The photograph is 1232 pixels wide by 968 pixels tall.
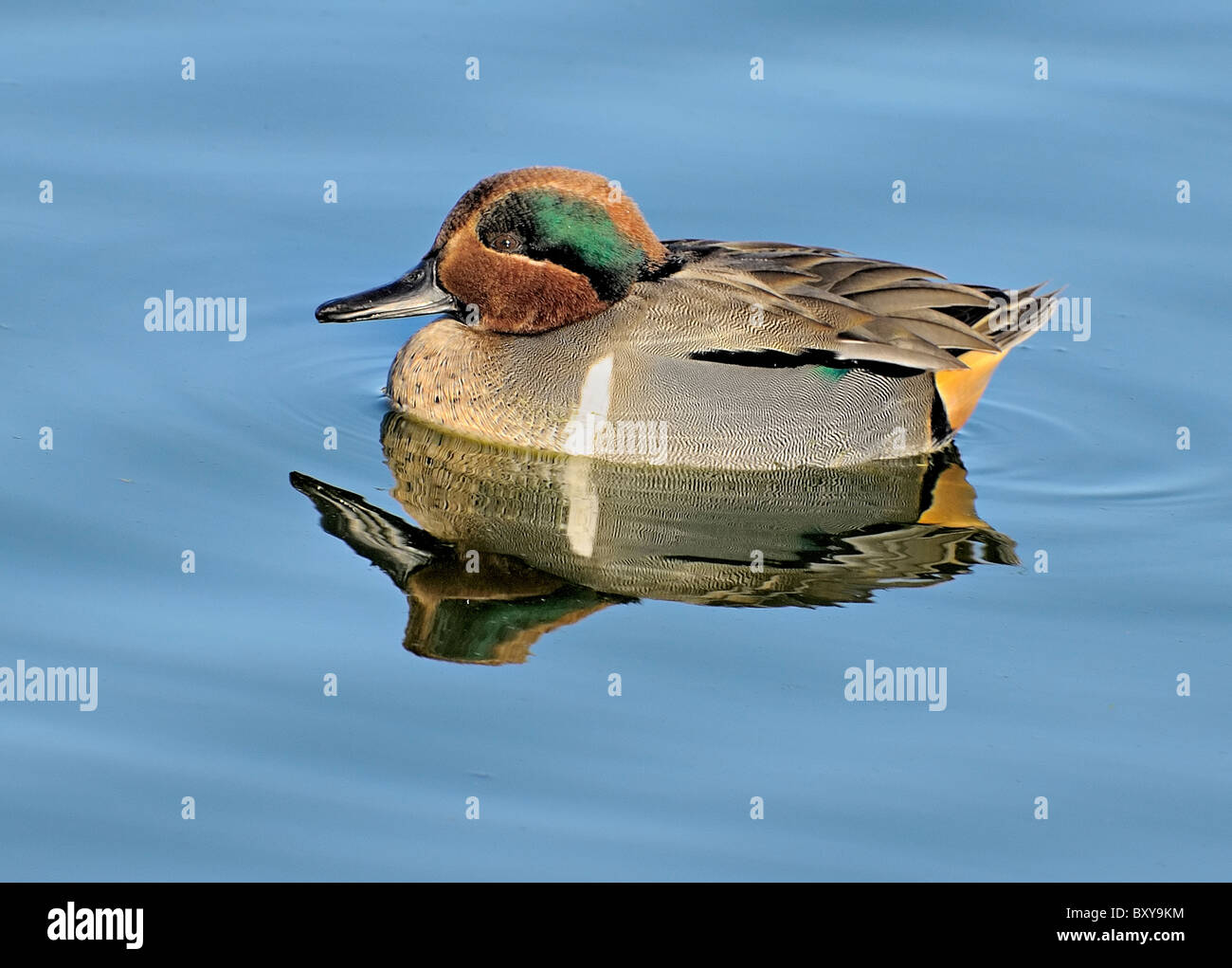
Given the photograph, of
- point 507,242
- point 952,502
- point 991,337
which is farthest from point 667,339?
point 991,337

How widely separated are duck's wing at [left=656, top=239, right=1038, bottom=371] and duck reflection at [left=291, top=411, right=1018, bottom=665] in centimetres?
61

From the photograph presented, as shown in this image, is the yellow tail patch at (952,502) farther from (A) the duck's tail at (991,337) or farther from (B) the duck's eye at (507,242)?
(B) the duck's eye at (507,242)

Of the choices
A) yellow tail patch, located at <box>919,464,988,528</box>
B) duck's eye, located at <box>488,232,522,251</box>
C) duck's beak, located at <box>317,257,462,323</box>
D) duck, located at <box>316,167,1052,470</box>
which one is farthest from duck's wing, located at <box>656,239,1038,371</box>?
duck's beak, located at <box>317,257,462,323</box>

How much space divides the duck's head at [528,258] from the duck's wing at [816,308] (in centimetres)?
31

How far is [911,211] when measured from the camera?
11500 millimetres

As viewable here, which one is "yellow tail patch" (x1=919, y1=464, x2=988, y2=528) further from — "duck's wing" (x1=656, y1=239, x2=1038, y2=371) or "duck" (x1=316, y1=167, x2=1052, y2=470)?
"duck's wing" (x1=656, y1=239, x2=1038, y2=371)

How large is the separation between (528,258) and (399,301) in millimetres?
710

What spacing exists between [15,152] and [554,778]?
6537 millimetres

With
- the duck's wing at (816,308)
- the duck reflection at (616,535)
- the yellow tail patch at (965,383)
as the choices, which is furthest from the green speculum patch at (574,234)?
the yellow tail patch at (965,383)

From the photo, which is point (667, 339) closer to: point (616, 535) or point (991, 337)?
point (616, 535)

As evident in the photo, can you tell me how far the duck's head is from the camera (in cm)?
946

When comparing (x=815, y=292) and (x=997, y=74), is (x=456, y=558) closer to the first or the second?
(x=815, y=292)

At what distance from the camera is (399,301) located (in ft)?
32.1

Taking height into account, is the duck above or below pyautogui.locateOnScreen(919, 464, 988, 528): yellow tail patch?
above
